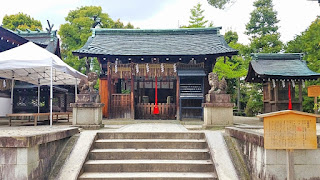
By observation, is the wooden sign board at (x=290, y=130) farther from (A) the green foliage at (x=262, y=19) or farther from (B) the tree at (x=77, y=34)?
(B) the tree at (x=77, y=34)

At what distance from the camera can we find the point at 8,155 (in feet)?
15.4

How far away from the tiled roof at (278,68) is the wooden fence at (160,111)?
17.1 ft

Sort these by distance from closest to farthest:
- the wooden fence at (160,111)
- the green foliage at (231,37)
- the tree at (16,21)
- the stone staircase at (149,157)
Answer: the stone staircase at (149,157), the wooden fence at (160,111), the green foliage at (231,37), the tree at (16,21)

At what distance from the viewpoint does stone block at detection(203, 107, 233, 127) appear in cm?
874

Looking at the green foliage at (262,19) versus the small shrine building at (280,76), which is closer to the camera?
the small shrine building at (280,76)

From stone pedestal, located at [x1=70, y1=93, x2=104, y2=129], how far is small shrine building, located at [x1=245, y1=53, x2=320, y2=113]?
8.93 m

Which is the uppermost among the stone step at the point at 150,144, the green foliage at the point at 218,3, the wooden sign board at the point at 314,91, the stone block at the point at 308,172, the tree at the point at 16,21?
the tree at the point at 16,21

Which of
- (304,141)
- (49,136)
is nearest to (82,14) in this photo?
(49,136)

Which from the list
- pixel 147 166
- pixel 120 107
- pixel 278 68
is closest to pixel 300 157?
pixel 147 166

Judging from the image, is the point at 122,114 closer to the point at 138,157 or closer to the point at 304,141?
the point at 138,157

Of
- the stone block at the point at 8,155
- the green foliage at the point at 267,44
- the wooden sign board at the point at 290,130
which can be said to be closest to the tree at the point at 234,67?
the green foliage at the point at 267,44

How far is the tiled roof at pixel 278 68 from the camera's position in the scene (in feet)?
41.9

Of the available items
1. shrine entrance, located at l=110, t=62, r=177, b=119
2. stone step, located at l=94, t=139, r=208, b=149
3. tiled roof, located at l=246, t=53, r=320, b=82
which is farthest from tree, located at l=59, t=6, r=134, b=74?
stone step, located at l=94, t=139, r=208, b=149

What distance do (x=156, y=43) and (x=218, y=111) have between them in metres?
7.66
